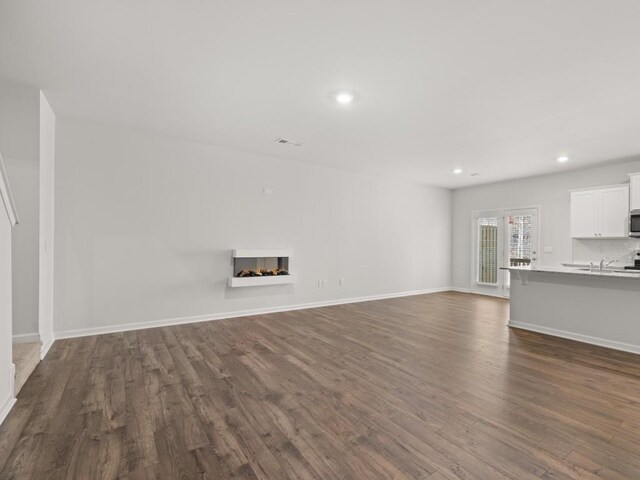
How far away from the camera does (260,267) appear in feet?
18.3

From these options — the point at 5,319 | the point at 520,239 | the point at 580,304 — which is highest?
the point at 520,239

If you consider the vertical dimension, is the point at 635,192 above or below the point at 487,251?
above

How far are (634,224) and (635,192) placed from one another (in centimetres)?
54

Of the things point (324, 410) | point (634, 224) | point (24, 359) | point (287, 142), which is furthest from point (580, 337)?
point (24, 359)

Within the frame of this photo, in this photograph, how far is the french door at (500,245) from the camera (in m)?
7.09

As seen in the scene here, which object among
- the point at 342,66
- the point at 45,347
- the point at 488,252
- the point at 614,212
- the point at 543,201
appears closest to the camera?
the point at 342,66

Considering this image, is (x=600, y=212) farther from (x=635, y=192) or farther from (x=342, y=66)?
(x=342, y=66)

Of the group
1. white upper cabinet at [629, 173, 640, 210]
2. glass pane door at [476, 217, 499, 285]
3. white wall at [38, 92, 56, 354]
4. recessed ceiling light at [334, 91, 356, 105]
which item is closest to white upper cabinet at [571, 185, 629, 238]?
white upper cabinet at [629, 173, 640, 210]

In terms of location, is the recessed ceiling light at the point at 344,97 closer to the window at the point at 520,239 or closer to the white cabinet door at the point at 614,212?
the white cabinet door at the point at 614,212

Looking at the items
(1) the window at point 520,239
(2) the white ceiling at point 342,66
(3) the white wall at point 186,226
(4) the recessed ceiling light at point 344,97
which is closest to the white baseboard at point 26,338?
(3) the white wall at point 186,226

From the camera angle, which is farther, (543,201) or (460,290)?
(460,290)

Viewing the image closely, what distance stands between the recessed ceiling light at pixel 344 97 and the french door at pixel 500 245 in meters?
5.65

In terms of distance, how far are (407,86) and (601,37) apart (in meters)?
1.42

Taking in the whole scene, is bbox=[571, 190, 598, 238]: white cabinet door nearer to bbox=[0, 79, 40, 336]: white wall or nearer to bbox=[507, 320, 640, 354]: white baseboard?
bbox=[507, 320, 640, 354]: white baseboard
